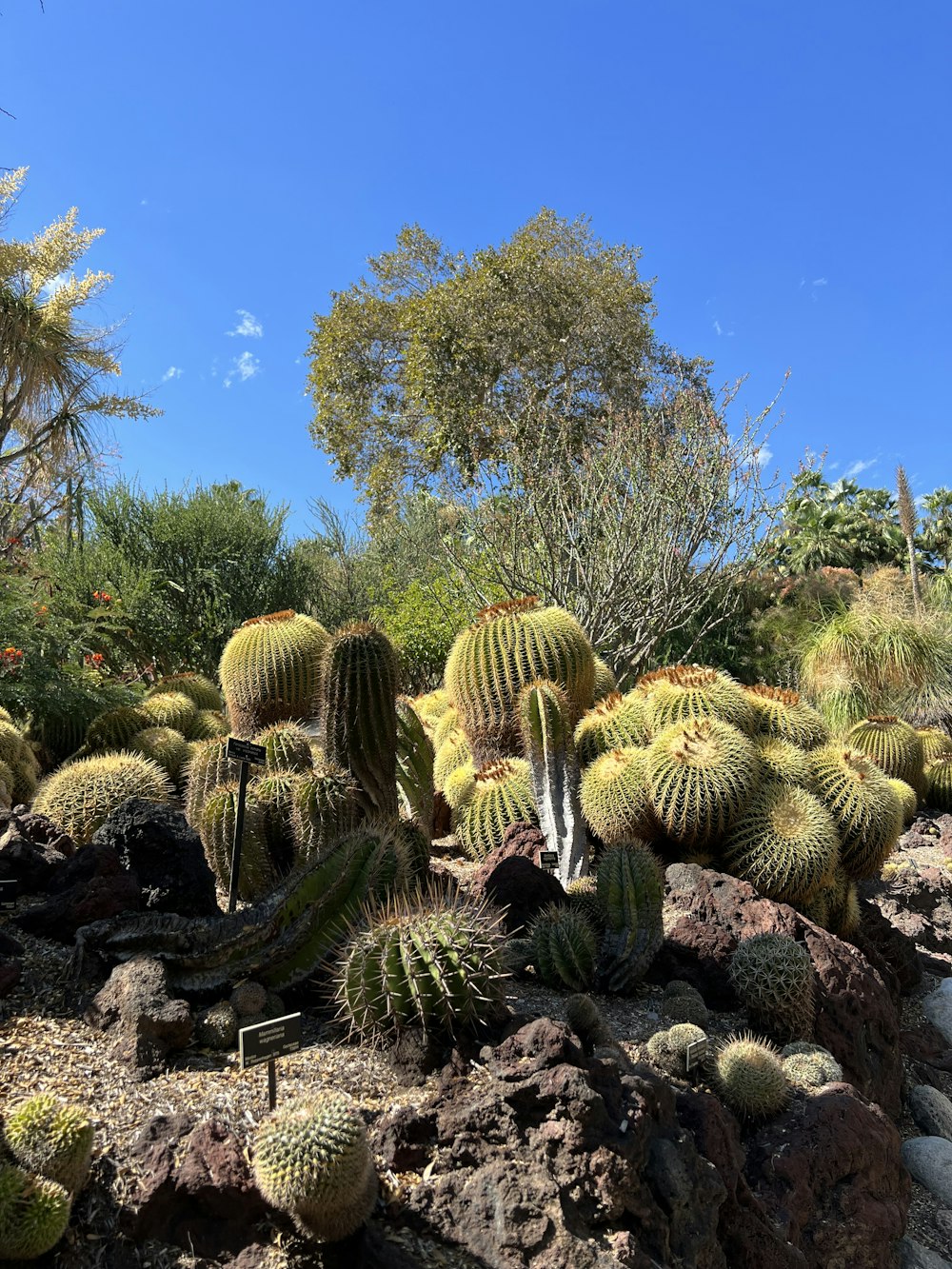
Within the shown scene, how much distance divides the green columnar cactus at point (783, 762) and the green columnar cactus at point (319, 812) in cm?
264

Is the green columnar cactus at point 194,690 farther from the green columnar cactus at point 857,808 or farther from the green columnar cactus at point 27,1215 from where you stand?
the green columnar cactus at point 27,1215

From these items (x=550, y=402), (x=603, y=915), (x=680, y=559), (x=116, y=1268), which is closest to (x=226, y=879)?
(x=603, y=915)

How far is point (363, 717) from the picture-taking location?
5.30 m

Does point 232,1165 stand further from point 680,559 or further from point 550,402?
point 550,402

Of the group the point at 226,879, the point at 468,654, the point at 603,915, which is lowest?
the point at 603,915

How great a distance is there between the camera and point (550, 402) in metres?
19.3

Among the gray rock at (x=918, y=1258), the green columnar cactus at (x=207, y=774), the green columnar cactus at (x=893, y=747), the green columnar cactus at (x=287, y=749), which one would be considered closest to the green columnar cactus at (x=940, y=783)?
the green columnar cactus at (x=893, y=747)

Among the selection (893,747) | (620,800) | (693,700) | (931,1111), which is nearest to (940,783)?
(893,747)

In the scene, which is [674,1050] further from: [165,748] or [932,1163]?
[165,748]

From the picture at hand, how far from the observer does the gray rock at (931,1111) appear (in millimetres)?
5113

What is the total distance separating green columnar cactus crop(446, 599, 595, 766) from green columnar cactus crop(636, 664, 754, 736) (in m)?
0.82

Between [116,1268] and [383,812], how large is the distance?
2.92 metres

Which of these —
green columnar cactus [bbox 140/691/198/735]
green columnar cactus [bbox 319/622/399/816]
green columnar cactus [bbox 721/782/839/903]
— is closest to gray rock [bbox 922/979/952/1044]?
green columnar cactus [bbox 721/782/839/903]

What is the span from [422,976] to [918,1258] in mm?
2783
